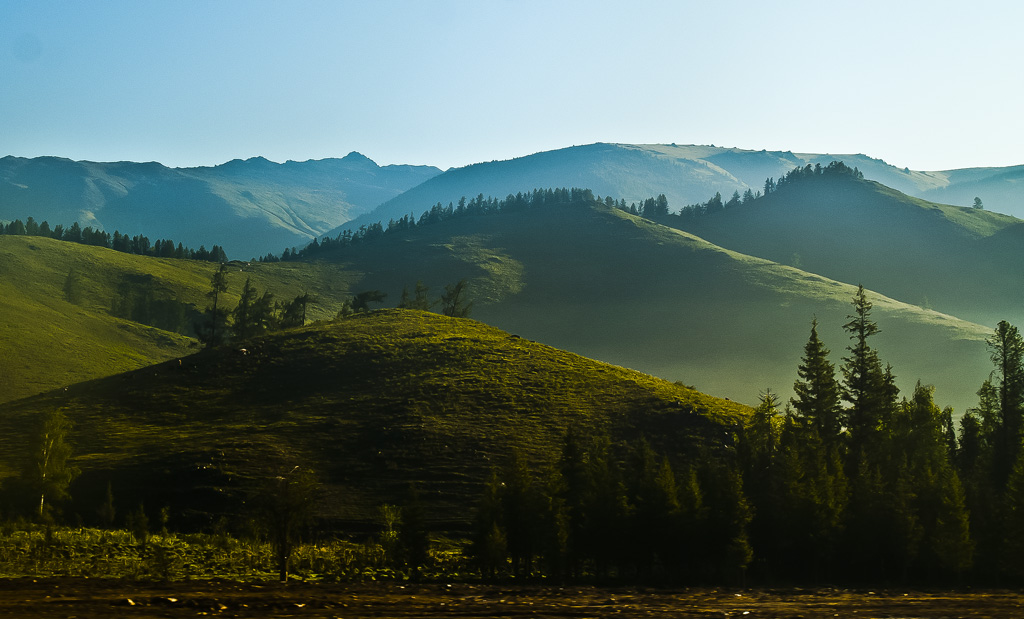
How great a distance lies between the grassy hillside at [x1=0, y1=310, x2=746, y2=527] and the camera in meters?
72.9

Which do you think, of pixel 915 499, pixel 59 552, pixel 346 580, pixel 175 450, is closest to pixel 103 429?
pixel 175 450

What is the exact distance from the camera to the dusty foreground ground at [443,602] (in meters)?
29.6

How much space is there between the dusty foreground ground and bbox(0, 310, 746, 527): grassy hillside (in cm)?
2928

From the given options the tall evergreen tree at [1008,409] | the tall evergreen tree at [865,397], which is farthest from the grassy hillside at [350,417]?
the tall evergreen tree at [1008,409]

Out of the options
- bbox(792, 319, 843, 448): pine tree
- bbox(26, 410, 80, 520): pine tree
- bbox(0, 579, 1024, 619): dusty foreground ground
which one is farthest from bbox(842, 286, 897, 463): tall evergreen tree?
bbox(26, 410, 80, 520): pine tree

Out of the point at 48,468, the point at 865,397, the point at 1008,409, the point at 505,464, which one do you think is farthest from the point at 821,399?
the point at 48,468

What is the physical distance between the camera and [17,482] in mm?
67000

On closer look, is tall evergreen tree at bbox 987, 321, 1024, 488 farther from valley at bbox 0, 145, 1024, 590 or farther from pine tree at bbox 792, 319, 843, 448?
pine tree at bbox 792, 319, 843, 448

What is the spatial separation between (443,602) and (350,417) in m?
55.9

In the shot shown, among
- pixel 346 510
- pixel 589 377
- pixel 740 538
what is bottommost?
pixel 346 510

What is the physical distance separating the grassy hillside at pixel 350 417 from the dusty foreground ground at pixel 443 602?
29281 mm

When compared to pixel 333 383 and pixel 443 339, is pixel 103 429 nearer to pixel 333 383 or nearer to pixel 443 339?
pixel 333 383

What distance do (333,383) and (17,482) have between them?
39061 millimetres

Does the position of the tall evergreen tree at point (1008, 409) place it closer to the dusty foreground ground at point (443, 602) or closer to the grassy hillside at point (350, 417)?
the grassy hillside at point (350, 417)
